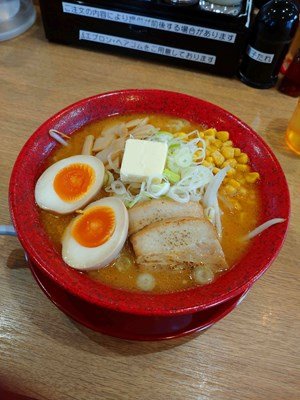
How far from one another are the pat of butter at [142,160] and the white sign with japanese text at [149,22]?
800 mm

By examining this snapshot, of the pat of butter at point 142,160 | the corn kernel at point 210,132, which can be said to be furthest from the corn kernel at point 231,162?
the pat of butter at point 142,160

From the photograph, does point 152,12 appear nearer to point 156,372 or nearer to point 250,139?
point 250,139

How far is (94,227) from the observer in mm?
1186

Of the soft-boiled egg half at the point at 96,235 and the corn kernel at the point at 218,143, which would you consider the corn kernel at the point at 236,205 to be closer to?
the corn kernel at the point at 218,143

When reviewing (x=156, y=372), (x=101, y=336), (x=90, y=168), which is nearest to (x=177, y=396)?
(x=156, y=372)

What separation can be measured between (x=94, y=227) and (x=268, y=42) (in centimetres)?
123

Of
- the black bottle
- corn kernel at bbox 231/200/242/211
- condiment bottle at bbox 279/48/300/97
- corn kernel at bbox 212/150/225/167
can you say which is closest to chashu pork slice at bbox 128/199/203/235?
corn kernel at bbox 231/200/242/211

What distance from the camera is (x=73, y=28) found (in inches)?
80.0

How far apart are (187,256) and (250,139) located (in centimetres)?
57

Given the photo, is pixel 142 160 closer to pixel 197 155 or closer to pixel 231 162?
pixel 197 155

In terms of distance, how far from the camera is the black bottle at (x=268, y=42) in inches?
66.9

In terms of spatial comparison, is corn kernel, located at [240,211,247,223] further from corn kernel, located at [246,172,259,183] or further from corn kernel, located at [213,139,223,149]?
corn kernel, located at [213,139,223,149]

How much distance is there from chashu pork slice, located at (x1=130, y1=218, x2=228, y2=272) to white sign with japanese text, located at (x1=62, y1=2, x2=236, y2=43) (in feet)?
3.55

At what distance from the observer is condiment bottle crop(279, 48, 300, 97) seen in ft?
6.42
